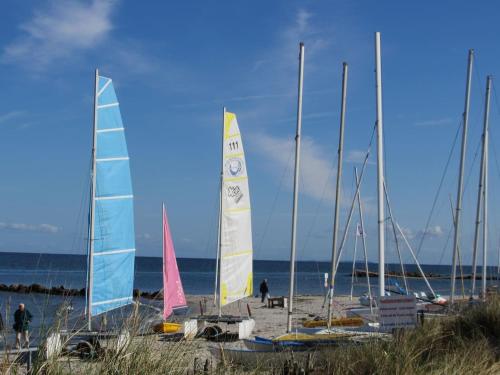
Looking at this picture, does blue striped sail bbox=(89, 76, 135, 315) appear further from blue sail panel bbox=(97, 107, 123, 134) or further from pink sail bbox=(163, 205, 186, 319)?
pink sail bbox=(163, 205, 186, 319)

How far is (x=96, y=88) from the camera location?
61.0 feet

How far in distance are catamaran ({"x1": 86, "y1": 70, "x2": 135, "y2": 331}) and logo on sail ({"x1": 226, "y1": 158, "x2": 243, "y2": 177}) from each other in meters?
3.81

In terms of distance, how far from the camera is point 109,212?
1853 centimetres

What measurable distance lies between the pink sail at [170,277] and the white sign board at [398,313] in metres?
10.4

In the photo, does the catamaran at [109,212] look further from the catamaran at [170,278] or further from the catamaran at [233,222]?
the catamaran at [233,222]

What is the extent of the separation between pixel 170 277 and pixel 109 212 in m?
3.90

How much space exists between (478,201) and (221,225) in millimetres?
10697

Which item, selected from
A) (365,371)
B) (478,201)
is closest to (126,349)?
(365,371)

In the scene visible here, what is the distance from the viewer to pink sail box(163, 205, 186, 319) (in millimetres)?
21234

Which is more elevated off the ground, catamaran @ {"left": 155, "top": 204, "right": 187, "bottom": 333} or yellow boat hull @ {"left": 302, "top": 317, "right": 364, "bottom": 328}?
catamaran @ {"left": 155, "top": 204, "right": 187, "bottom": 333}

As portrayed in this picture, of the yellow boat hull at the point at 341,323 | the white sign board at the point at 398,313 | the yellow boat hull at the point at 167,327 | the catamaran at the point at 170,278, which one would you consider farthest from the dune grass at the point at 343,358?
the catamaran at the point at 170,278

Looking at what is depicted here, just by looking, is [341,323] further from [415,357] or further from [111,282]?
[415,357]

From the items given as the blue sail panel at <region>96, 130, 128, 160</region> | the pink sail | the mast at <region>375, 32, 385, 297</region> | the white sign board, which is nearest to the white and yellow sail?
the pink sail

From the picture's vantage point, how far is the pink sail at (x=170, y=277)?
21234 mm
